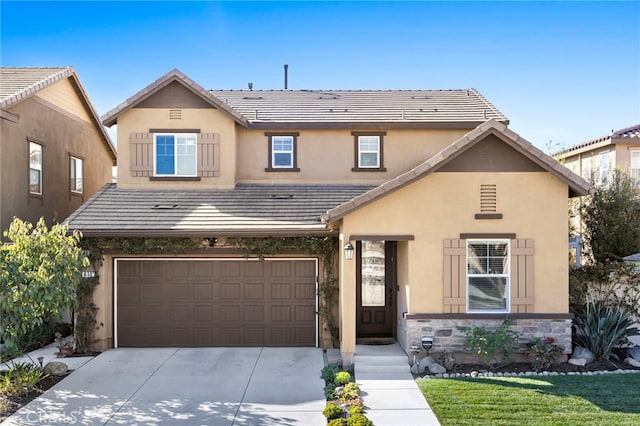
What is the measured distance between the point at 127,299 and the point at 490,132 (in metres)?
9.34

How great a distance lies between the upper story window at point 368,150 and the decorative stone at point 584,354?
6.77 m

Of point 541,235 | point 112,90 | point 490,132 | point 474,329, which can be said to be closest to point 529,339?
point 474,329

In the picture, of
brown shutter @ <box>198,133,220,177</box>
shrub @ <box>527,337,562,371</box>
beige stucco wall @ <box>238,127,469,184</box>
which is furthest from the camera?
beige stucco wall @ <box>238,127,469,184</box>

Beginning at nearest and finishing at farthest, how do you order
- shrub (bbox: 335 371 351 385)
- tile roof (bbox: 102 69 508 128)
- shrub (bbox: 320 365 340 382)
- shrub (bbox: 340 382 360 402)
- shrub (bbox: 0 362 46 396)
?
shrub (bbox: 340 382 360 402) → shrub (bbox: 0 362 46 396) → shrub (bbox: 335 371 351 385) → shrub (bbox: 320 365 340 382) → tile roof (bbox: 102 69 508 128)

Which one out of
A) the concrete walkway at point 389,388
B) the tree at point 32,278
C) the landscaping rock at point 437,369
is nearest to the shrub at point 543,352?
the landscaping rock at point 437,369

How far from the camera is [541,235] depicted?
1020 cm

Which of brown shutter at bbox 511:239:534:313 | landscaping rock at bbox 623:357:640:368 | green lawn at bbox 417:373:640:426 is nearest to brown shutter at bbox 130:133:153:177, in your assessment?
green lawn at bbox 417:373:640:426

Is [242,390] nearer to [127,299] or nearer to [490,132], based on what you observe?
[127,299]

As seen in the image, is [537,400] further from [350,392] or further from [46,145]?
[46,145]

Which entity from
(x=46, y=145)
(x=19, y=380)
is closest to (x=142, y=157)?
(x=46, y=145)

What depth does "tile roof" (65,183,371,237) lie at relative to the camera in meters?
11.5

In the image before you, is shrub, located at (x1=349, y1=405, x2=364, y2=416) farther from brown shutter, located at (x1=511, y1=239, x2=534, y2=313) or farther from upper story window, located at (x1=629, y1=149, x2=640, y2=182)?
upper story window, located at (x1=629, y1=149, x2=640, y2=182)

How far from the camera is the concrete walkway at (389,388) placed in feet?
24.7

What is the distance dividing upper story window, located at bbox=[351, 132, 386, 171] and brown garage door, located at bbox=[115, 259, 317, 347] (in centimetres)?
357
